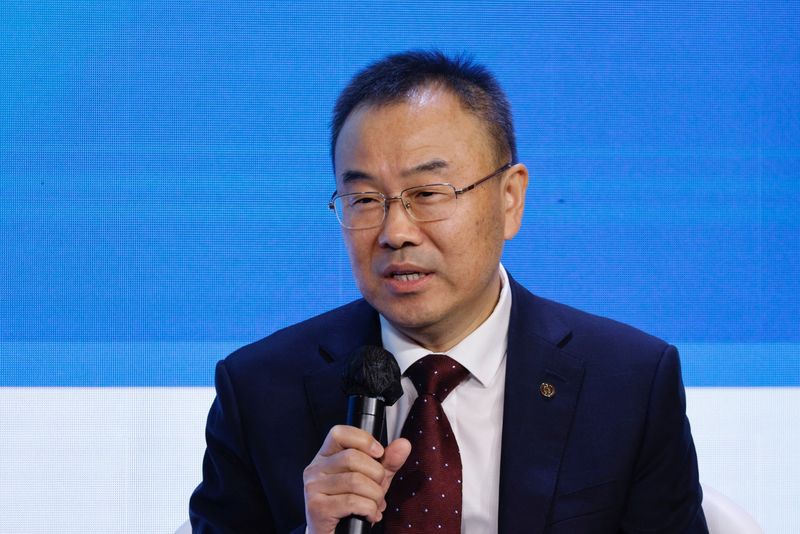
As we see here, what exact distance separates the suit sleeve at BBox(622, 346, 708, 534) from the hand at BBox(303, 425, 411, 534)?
60 cm

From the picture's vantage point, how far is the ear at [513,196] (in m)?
1.76

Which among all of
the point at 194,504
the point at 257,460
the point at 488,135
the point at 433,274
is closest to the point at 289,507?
the point at 257,460

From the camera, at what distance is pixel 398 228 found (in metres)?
1.57

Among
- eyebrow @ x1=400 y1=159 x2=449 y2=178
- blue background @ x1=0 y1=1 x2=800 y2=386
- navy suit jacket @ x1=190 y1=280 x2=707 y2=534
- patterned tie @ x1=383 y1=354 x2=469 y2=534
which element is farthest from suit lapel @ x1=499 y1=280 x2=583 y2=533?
blue background @ x1=0 y1=1 x2=800 y2=386

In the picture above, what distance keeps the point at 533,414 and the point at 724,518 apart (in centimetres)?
42

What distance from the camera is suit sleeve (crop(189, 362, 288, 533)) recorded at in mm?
1778

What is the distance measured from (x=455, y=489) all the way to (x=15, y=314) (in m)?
1.68

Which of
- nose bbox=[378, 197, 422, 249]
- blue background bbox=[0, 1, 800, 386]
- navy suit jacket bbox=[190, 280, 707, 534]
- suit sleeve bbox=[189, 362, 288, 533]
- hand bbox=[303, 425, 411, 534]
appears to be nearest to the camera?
hand bbox=[303, 425, 411, 534]

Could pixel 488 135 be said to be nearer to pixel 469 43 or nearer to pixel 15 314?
pixel 469 43

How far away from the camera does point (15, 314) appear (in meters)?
2.75

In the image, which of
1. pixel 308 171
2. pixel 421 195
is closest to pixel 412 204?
pixel 421 195

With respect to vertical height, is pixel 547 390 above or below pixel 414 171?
below

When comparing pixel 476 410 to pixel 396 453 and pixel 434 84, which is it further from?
pixel 434 84

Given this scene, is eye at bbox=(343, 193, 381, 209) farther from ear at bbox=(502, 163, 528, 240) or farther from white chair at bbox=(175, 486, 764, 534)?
white chair at bbox=(175, 486, 764, 534)
